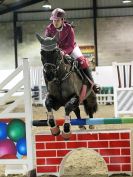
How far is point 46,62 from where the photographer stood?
3869mm

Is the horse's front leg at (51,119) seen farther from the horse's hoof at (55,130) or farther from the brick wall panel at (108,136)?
the brick wall panel at (108,136)

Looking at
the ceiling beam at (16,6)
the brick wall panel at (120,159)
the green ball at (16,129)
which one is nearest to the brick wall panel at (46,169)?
the green ball at (16,129)

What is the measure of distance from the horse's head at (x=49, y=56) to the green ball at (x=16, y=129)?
32.1 inches

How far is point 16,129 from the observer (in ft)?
14.9

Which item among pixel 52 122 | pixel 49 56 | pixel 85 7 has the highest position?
pixel 85 7

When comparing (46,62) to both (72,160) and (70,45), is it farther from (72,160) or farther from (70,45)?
(72,160)

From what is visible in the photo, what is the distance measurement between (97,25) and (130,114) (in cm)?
980

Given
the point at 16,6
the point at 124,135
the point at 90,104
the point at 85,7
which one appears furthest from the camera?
the point at 16,6

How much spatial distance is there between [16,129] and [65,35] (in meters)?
1.12

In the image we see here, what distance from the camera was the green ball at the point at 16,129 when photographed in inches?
178

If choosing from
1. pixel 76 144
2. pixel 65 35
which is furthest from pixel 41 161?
pixel 65 35

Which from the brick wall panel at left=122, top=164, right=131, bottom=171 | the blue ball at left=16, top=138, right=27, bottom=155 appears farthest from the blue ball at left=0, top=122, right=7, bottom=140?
the brick wall panel at left=122, top=164, right=131, bottom=171

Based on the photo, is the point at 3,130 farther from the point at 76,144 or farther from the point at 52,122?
the point at 76,144

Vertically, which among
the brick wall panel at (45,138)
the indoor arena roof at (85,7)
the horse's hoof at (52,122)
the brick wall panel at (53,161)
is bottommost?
the brick wall panel at (53,161)
